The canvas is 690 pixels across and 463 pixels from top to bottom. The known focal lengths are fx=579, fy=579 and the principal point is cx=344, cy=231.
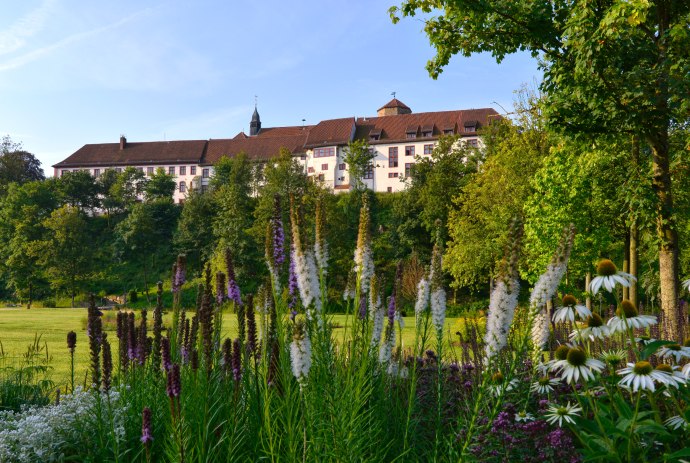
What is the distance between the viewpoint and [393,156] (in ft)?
305

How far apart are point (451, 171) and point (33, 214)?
176ft

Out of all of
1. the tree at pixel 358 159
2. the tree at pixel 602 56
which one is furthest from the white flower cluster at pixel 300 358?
the tree at pixel 358 159

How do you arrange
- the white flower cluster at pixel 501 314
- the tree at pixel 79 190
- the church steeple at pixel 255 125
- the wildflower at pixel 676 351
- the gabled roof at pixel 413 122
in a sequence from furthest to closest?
the church steeple at pixel 255 125 → the gabled roof at pixel 413 122 → the tree at pixel 79 190 → the wildflower at pixel 676 351 → the white flower cluster at pixel 501 314

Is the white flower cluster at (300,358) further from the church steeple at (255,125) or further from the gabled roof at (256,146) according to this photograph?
the church steeple at (255,125)

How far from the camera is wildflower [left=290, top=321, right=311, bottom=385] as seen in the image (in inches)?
121

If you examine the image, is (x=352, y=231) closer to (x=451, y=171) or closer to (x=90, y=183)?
(x=451, y=171)

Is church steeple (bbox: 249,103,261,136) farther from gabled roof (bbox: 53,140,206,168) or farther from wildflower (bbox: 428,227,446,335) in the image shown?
wildflower (bbox: 428,227,446,335)

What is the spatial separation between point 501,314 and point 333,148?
302 feet

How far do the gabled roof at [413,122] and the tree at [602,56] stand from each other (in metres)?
73.4

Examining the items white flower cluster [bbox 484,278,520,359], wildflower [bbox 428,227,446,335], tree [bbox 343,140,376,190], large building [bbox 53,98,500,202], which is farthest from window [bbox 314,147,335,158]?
white flower cluster [bbox 484,278,520,359]

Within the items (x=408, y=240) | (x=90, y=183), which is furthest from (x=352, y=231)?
(x=90, y=183)

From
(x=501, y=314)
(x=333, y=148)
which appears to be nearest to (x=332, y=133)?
(x=333, y=148)

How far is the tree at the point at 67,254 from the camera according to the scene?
64062mm

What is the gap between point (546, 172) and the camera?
25.9 m
